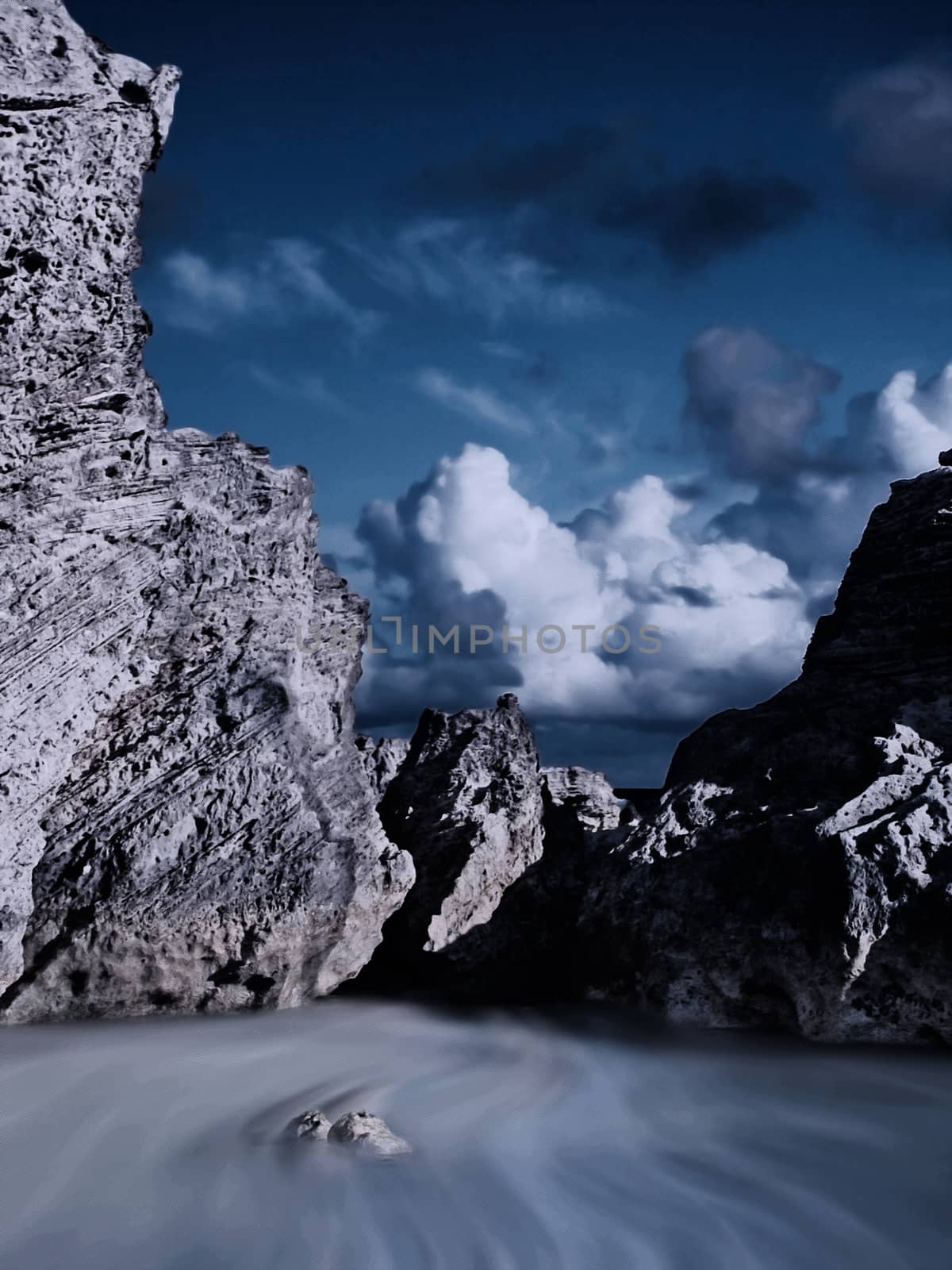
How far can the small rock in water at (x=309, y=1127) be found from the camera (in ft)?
14.9

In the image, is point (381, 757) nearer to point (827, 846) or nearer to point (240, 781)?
point (240, 781)

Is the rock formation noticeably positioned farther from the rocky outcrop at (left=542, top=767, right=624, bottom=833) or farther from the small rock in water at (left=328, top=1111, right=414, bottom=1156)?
the small rock in water at (left=328, top=1111, right=414, bottom=1156)

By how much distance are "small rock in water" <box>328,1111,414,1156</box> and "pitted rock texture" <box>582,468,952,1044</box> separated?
2.88 meters

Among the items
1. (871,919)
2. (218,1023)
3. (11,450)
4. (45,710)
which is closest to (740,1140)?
(871,919)

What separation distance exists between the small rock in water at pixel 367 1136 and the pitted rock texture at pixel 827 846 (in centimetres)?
→ 288

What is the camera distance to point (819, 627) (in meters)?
9.30

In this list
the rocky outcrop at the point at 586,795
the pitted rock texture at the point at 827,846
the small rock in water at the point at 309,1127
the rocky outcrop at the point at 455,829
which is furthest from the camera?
the rocky outcrop at the point at 586,795

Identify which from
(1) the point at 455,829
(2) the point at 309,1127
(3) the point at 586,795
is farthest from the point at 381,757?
(2) the point at 309,1127

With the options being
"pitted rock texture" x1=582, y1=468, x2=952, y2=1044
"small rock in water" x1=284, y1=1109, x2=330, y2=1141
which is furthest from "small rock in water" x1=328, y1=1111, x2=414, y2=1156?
"pitted rock texture" x1=582, y1=468, x2=952, y2=1044

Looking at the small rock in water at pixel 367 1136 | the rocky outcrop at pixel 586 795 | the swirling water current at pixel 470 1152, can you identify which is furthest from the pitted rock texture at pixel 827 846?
the small rock in water at pixel 367 1136

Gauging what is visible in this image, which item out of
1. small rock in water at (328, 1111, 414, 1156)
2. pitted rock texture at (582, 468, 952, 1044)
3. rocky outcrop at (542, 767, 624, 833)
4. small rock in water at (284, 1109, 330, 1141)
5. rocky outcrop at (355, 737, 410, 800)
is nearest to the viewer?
small rock in water at (328, 1111, 414, 1156)

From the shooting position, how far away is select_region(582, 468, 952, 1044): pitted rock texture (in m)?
6.39

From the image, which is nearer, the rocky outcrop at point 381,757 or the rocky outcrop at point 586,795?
the rocky outcrop at point 381,757

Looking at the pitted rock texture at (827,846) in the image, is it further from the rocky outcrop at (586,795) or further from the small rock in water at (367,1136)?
the small rock in water at (367,1136)
